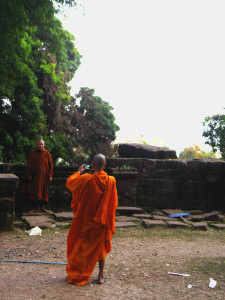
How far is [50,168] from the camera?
748cm

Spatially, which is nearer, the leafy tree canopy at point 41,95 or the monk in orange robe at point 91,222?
the monk in orange robe at point 91,222

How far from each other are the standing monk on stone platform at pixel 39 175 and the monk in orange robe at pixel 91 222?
11.7ft

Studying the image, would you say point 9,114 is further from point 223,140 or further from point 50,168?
point 223,140

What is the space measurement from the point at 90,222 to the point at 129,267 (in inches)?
38.8

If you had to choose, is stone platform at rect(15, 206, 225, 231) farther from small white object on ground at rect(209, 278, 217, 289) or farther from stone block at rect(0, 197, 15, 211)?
small white object on ground at rect(209, 278, 217, 289)

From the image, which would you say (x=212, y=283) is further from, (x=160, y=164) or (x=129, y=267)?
(x=160, y=164)

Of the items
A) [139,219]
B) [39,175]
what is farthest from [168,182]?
[39,175]

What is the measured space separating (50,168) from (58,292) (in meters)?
4.47

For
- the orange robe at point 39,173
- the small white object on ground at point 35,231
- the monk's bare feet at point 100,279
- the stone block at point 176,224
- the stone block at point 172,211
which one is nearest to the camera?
the monk's bare feet at point 100,279

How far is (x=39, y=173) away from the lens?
7250 millimetres

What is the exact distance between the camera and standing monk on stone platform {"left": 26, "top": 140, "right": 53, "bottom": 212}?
7.19m

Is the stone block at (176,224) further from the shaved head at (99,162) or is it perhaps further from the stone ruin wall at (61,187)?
the shaved head at (99,162)

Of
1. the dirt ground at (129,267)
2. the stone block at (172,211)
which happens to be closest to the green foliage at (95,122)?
the stone block at (172,211)

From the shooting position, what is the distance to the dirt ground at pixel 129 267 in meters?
3.27
